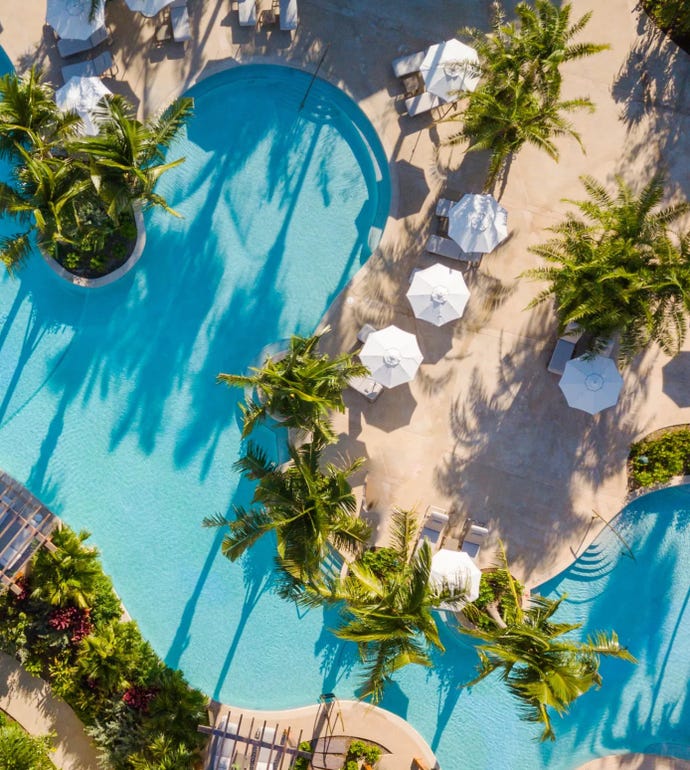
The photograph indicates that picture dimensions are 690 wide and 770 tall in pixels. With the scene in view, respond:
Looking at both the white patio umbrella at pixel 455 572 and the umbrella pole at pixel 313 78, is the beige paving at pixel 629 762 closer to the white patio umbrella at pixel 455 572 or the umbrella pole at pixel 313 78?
the white patio umbrella at pixel 455 572

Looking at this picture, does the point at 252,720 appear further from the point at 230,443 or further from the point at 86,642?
the point at 230,443

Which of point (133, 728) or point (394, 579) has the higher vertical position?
point (394, 579)

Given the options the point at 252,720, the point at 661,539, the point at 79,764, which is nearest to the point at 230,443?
the point at 252,720

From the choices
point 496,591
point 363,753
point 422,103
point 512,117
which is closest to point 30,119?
point 422,103

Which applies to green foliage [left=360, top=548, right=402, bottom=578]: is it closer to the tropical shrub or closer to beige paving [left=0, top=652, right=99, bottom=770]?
beige paving [left=0, top=652, right=99, bottom=770]

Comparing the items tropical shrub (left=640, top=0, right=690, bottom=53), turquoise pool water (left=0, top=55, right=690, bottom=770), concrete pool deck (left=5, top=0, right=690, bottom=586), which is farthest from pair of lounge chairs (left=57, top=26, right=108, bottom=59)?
tropical shrub (left=640, top=0, right=690, bottom=53)

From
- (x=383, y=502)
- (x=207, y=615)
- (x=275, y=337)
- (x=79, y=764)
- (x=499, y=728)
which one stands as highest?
(x=275, y=337)
